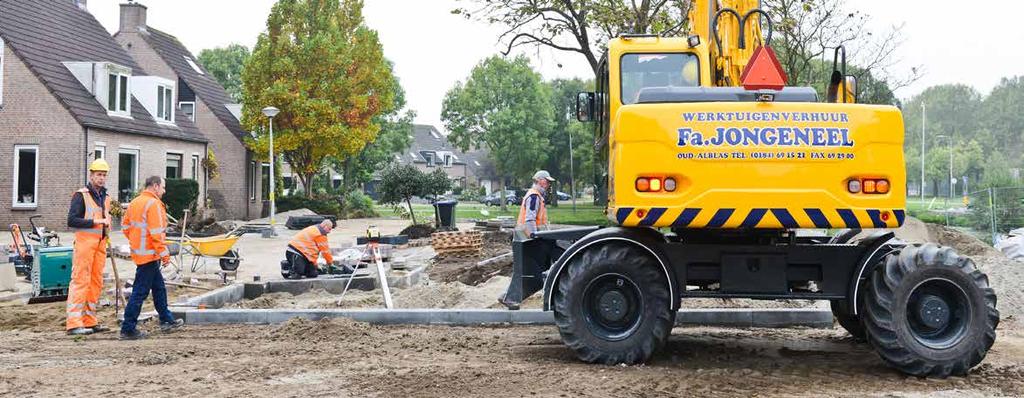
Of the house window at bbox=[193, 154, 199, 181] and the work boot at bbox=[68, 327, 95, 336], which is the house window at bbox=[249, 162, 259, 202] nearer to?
the house window at bbox=[193, 154, 199, 181]

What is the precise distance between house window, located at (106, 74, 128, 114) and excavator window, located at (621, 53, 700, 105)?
22.9 metres

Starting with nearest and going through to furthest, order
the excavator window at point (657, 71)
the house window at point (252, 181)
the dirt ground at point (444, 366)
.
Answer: the dirt ground at point (444, 366)
the excavator window at point (657, 71)
the house window at point (252, 181)

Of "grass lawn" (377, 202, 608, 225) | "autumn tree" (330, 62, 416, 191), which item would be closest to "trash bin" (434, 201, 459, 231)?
"grass lawn" (377, 202, 608, 225)

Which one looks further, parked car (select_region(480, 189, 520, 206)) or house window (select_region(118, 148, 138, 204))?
parked car (select_region(480, 189, 520, 206))

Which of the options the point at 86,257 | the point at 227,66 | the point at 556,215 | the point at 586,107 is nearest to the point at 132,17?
the point at 556,215

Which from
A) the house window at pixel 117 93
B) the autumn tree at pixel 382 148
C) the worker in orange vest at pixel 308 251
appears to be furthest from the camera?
the autumn tree at pixel 382 148

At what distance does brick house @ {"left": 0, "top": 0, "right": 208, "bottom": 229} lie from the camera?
2503 centimetres

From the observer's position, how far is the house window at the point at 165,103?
31.1 metres

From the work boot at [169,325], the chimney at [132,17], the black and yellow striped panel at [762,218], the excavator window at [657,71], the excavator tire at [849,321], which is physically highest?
the chimney at [132,17]

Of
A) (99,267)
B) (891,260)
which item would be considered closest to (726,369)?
(891,260)

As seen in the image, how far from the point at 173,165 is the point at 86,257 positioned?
23734 mm

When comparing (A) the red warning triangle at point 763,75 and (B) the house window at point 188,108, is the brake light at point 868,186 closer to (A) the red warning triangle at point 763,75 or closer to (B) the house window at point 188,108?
(A) the red warning triangle at point 763,75

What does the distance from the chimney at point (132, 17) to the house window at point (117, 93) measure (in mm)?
8194

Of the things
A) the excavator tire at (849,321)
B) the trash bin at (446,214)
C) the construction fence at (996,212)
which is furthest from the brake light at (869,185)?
the trash bin at (446,214)
